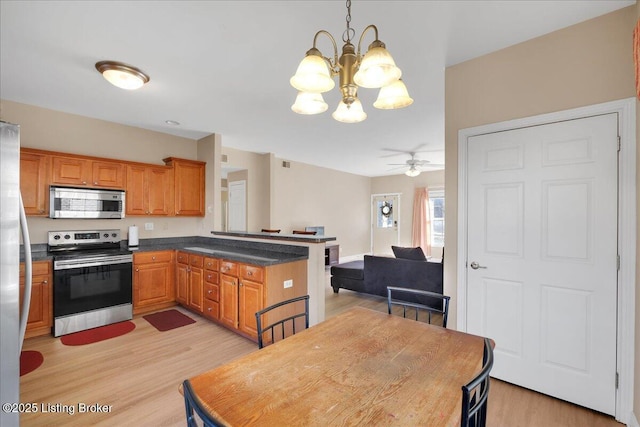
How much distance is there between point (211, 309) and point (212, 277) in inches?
15.9

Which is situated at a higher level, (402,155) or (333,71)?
(402,155)

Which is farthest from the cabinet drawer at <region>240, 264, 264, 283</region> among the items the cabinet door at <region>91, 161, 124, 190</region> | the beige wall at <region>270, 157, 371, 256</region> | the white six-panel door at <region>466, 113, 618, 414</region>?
the beige wall at <region>270, 157, 371, 256</region>

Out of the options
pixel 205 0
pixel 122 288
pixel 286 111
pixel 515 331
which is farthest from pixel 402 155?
pixel 122 288

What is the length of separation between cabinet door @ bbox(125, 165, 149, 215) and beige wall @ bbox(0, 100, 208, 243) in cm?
28

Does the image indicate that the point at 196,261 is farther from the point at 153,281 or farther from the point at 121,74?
the point at 121,74

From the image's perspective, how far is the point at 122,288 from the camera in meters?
3.56

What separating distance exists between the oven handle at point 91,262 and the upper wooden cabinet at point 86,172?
0.99 m

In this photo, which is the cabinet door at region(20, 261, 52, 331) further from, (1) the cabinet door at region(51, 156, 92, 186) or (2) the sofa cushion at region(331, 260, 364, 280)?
(2) the sofa cushion at region(331, 260, 364, 280)

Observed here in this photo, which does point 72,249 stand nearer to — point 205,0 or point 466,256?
point 205,0

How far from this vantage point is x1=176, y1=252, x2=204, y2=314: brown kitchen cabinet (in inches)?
145

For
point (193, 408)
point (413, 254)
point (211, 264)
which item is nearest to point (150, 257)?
point (211, 264)

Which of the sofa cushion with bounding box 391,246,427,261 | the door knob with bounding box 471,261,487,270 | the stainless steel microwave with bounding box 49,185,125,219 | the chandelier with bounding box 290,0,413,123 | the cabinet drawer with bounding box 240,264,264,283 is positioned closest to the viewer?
the chandelier with bounding box 290,0,413,123

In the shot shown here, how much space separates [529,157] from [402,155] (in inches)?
154

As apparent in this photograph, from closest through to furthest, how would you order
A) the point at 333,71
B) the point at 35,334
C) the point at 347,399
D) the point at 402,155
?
the point at 347,399 < the point at 333,71 < the point at 35,334 < the point at 402,155
